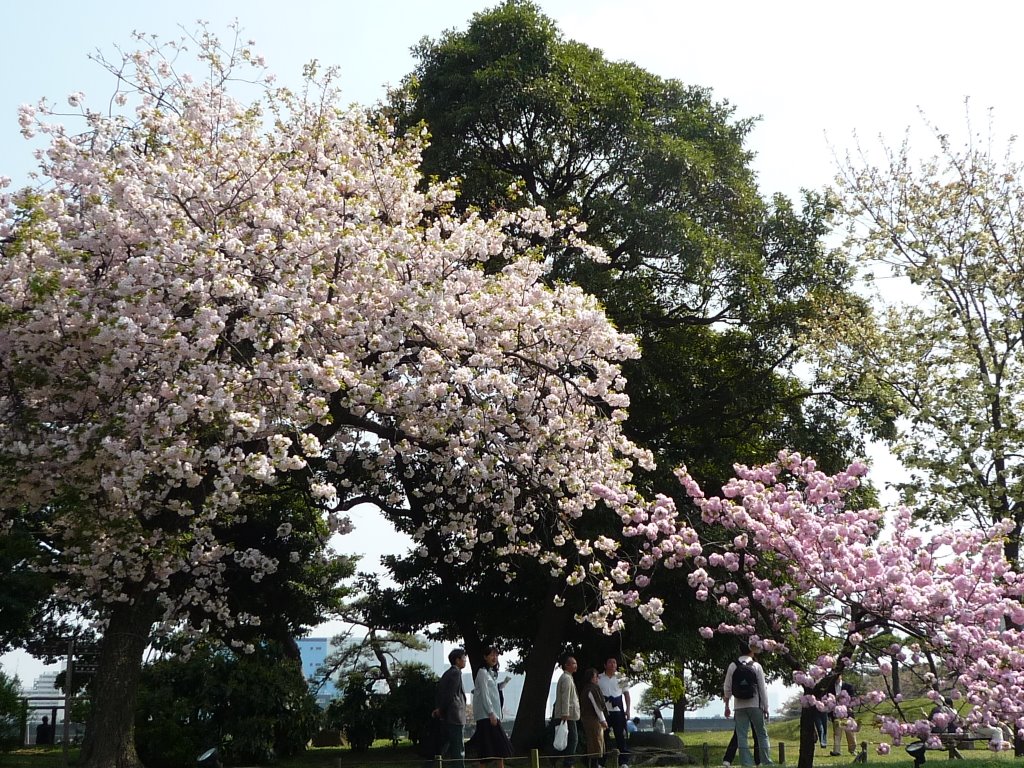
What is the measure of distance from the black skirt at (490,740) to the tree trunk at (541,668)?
6.40 meters

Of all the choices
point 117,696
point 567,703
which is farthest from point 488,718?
point 117,696

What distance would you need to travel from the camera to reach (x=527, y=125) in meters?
20.7

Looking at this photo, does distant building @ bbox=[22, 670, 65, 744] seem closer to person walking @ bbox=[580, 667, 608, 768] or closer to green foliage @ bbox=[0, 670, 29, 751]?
green foliage @ bbox=[0, 670, 29, 751]

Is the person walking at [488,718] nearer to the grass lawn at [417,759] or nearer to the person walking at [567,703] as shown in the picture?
the grass lawn at [417,759]

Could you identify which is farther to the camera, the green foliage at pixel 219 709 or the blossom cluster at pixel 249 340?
the green foliage at pixel 219 709

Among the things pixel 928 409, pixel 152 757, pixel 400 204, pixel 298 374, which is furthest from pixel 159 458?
pixel 928 409

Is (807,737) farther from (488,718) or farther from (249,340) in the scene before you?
(249,340)

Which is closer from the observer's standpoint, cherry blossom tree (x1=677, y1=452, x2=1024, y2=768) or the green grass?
cherry blossom tree (x1=677, y1=452, x2=1024, y2=768)

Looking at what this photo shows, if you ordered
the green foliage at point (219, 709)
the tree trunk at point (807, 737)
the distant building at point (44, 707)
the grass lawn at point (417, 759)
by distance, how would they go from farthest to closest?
the distant building at point (44, 707) → the green foliage at point (219, 709) → the grass lawn at point (417, 759) → the tree trunk at point (807, 737)

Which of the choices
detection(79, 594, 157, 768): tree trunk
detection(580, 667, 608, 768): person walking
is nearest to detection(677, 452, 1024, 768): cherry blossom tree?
detection(580, 667, 608, 768): person walking

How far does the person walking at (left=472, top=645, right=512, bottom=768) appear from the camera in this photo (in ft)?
42.5

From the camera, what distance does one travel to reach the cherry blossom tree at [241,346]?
1091 centimetres

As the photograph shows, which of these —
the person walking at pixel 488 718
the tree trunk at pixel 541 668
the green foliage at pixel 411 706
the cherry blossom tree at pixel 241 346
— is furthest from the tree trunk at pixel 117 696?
the tree trunk at pixel 541 668

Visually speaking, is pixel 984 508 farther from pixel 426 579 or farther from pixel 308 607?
pixel 308 607
